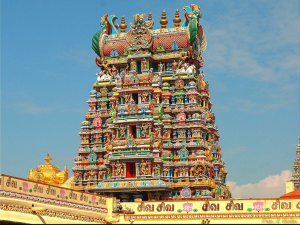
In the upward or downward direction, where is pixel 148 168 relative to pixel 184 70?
downward

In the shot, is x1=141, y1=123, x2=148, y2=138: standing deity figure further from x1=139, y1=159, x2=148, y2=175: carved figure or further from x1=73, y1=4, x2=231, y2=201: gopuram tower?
x1=139, y1=159, x2=148, y2=175: carved figure

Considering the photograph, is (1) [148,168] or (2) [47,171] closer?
(1) [148,168]

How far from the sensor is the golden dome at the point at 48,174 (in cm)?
7388

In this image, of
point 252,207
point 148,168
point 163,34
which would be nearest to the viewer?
point 252,207

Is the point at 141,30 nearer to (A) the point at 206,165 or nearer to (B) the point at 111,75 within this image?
(B) the point at 111,75

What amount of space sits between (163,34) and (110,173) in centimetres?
1785

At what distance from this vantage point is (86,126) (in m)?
71.7

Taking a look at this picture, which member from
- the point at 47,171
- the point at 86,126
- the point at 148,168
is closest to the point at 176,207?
the point at 148,168

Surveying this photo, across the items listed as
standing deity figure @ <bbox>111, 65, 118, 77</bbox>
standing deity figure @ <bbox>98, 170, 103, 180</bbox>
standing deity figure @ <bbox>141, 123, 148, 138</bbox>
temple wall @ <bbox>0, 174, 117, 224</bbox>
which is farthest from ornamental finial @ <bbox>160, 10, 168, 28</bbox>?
temple wall @ <bbox>0, 174, 117, 224</bbox>

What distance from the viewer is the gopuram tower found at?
64000mm

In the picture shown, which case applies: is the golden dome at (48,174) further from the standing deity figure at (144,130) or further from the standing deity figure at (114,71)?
the standing deity figure at (144,130)

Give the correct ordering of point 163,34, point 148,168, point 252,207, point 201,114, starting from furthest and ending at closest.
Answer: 1. point 163,34
2. point 201,114
3. point 148,168
4. point 252,207

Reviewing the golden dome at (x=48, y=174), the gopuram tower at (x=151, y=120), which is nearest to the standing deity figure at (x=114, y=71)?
the gopuram tower at (x=151, y=120)

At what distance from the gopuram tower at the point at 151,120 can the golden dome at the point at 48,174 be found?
5666mm
